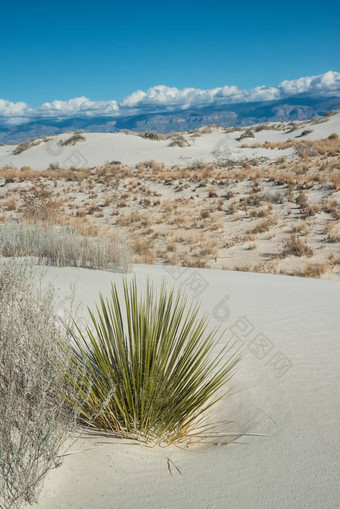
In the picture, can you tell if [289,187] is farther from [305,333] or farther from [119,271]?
[305,333]

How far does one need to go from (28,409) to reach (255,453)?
1.34 meters

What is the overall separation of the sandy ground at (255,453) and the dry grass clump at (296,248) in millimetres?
5041

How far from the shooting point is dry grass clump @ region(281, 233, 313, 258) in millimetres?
9414

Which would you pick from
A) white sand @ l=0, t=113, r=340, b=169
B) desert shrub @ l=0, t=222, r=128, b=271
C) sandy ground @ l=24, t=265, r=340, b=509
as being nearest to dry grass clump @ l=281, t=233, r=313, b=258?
desert shrub @ l=0, t=222, r=128, b=271

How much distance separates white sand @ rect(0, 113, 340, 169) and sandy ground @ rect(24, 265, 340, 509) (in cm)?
2053

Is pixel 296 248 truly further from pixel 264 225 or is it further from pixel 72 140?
pixel 72 140

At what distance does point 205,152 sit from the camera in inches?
1145

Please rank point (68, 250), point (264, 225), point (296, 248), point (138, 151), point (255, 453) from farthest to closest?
point (138, 151) → point (264, 225) → point (296, 248) → point (68, 250) → point (255, 453)

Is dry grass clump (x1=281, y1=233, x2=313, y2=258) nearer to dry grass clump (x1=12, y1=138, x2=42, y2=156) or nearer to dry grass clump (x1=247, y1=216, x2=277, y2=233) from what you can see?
dry grass clump (x1=247, y1=216, x2=277, y2=233)

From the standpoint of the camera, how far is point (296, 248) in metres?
9.60

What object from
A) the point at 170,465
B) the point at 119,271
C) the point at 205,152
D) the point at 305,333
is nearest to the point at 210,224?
the point at 119,271

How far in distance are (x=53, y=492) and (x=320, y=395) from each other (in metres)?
2.03

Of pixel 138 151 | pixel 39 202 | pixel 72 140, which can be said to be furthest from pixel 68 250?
pixel 72 140

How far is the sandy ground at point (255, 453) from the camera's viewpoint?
1.96m
